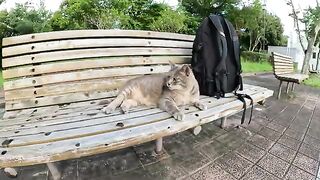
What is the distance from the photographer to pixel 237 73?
8.46 ft

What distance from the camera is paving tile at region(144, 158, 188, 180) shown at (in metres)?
1.85

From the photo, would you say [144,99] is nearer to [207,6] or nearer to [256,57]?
[256,57]

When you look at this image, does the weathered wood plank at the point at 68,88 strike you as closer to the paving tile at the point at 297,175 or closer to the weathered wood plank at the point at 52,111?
the weathered wood plank at the point at 52,111

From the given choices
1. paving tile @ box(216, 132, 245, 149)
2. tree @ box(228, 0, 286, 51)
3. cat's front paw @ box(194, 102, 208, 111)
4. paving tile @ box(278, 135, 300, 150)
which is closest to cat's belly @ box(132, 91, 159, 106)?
cat's front paw @ box(194, 102, 208, 111)

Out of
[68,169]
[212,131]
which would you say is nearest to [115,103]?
[68,169]

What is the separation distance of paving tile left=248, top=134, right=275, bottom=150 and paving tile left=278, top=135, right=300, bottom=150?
0.50ft

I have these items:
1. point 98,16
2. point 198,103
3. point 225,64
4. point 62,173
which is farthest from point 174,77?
point 98,16

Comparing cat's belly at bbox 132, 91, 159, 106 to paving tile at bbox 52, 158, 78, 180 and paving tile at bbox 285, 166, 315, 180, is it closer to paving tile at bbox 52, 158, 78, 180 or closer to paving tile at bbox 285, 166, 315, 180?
paving tile at bbox 52, 158, 78, 180

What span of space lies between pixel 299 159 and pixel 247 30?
68.1ft

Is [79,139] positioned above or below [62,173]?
above

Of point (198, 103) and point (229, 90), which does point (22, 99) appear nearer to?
point (198, 103)

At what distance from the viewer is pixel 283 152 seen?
7.64 feet

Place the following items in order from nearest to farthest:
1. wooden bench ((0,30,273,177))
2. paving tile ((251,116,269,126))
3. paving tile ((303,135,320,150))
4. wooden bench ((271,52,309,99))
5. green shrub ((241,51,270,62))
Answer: wooden bench ((0,30,273,177)), paving tile ((303,135,320,150)), paving tile ((251,116,269,126)), wooden bench ((271,52,309,99)), green shrub ((241,51,270,62))

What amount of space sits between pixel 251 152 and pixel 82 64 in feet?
6.56
